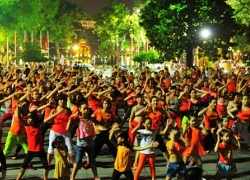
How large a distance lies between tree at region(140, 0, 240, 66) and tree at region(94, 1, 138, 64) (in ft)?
127

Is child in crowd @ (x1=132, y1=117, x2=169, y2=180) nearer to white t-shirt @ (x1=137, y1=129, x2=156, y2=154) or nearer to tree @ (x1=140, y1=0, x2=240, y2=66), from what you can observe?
white t-shirt @ (x1=137, y1=129, x2=156, y2=154)

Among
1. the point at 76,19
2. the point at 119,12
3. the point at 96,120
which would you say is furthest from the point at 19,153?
the point at 76,19

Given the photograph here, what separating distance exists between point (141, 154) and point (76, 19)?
7718cm

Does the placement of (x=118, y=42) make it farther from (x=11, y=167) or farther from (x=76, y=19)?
(x=11, y=167)

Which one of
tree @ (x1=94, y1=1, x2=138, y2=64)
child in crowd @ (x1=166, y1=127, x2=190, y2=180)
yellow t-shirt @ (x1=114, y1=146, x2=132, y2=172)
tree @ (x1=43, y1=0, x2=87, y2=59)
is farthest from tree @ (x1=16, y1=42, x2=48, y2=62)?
yellow t-shirt @ (x1=114, y1=146, x2=132, y2=172)

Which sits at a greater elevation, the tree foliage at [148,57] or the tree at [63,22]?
the tree at [63,22]

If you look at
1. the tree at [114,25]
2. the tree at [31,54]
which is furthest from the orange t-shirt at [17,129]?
the tree at [114,25]

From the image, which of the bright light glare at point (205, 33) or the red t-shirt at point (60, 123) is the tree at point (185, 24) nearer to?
the bright light glare at point (205, 33)

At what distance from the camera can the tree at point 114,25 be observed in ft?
244

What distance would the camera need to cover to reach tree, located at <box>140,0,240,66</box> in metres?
33.2

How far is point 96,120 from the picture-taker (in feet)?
30.9

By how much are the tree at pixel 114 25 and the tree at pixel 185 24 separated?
127ft

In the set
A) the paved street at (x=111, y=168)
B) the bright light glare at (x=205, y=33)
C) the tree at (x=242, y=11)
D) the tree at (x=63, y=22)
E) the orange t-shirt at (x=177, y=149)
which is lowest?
the paved street at (x=111, y=168)

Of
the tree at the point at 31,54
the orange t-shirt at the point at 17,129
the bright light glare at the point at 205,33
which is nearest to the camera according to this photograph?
the orange t-shirt at the point at 17,129
